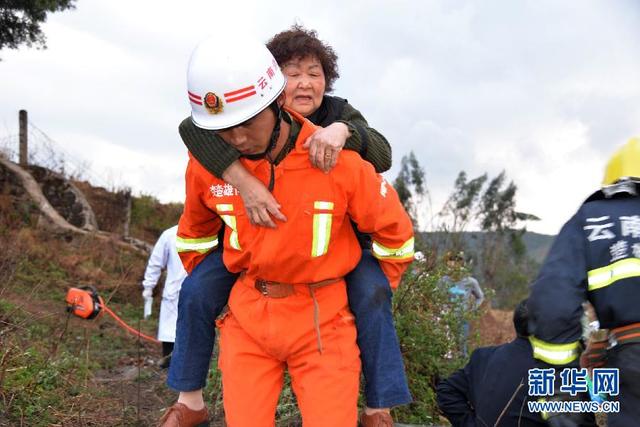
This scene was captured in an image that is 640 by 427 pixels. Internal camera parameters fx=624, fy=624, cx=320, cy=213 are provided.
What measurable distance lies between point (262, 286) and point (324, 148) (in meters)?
0.70

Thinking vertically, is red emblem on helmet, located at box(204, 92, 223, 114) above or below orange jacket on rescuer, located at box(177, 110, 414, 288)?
above

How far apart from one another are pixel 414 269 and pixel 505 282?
1744cm

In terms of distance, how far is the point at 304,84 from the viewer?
3.26m

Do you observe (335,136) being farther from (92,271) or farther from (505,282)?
(505,282)

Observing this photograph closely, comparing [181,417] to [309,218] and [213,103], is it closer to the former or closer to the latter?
[309,218]

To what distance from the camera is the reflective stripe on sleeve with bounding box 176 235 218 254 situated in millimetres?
3051

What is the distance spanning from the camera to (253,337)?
9.07 feet

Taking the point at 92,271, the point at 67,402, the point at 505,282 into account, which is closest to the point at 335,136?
the point at 67,402

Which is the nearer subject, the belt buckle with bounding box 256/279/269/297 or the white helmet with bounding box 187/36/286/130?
the white helmet with bounding box 187/36/286/130

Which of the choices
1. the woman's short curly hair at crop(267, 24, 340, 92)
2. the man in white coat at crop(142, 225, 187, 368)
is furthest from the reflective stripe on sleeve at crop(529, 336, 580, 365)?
the man in white coat at crop(142, 225, 187, 368)

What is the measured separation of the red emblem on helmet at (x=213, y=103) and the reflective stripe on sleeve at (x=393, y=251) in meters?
0.92

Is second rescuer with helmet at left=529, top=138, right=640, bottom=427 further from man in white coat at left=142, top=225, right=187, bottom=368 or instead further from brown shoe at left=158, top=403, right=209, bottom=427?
man in white coat at left=142, top=225, right=187, bottom=368

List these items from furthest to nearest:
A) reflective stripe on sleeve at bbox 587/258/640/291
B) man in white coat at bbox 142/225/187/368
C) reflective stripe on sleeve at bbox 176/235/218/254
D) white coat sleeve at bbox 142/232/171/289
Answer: white coat sleeve at bbox 142/232/171/289, man in white coat at bbox 142/225/187/368, reflective stripe on sleeve at bbox 176/235/218/254, reflective stripe on sleeve at bbox 587/258/640/291

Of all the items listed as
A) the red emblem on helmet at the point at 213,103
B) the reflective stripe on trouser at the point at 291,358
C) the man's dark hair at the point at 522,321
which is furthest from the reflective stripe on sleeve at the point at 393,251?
the man's dark hair at the point at 522,321
